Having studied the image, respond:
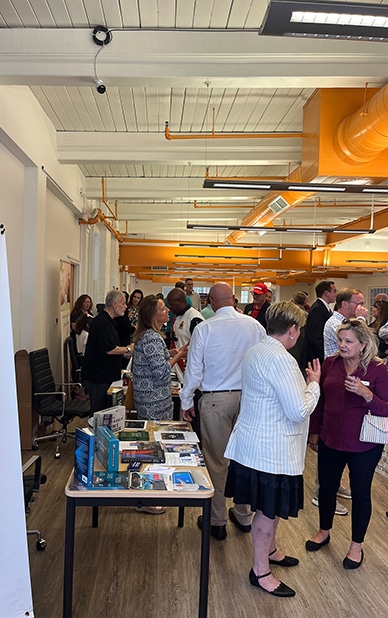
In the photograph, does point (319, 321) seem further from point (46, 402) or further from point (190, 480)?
point (46, 402)

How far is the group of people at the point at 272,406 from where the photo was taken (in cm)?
250

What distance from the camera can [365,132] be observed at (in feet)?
13.1

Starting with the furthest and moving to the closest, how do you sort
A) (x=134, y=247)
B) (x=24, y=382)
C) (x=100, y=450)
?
(x=134, y=247) < (x=24, y=382) < (x=100, y=450)

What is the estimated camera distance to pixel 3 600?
6.39ft

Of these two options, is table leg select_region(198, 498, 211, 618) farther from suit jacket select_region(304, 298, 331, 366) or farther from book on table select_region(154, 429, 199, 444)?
suit jacket select_region(304, 298, 331, 366)

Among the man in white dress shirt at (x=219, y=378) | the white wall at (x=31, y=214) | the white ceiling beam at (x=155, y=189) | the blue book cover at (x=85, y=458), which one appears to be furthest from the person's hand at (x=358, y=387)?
the white ceiling beam at (x=155, y=189)

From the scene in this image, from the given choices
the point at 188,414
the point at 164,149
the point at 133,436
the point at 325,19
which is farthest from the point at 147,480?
the point at 164,149

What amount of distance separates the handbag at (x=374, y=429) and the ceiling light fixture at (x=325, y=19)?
6.65 ft

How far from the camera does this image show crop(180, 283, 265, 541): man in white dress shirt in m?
3.32

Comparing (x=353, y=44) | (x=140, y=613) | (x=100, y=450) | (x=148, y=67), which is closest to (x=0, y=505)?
(x=100, y=450)

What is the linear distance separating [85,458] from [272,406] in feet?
3.18

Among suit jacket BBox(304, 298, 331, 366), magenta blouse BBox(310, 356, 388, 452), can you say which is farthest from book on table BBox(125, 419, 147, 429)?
suit jacket BBox(304, 298, 331, 366)

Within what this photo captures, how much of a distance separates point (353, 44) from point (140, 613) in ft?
13.4

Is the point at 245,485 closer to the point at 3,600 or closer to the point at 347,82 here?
the point at 3,600
